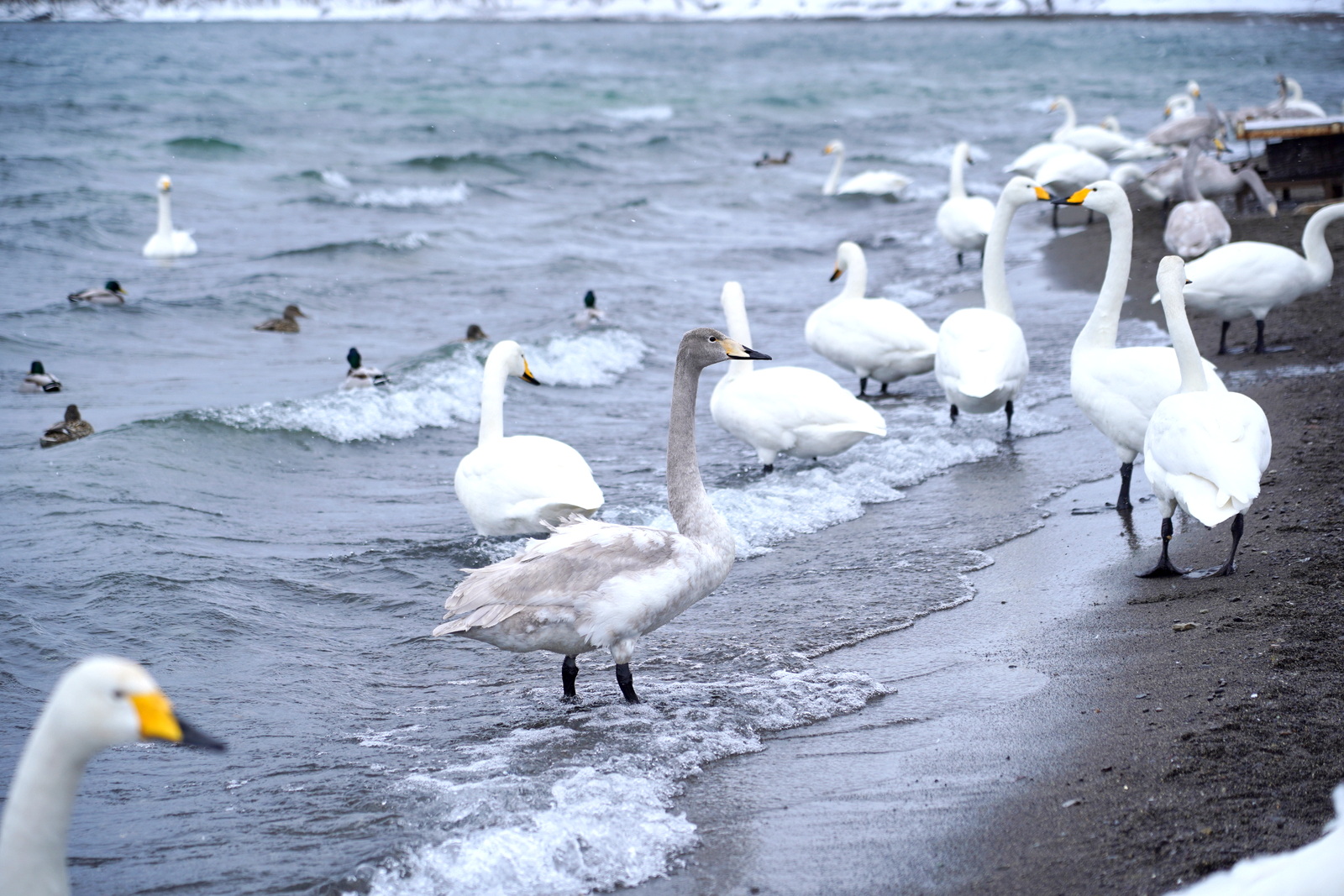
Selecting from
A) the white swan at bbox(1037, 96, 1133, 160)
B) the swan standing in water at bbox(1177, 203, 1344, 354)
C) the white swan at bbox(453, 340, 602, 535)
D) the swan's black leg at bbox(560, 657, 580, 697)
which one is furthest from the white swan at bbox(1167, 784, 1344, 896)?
the white swan at bbox(1037, 96, 1133, 160)

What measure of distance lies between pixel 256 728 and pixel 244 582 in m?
1.87

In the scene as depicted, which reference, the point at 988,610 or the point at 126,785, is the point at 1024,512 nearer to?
the point at 988,610

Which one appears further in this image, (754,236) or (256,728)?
(754,236)

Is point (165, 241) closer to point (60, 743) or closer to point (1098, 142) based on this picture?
point (1098, 142)

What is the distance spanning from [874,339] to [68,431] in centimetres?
635

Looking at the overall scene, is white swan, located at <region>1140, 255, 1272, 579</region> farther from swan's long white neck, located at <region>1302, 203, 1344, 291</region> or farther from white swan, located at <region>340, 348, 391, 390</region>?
white swan, located at <region>340, 348, 391, 390</region>

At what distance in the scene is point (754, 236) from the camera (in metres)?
20.8

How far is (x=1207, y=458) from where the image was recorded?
529cm

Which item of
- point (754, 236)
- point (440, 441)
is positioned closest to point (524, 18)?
point (754, 236)

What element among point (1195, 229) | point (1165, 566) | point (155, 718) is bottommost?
point (1165, 566)

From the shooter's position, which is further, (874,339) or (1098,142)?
(1098,142)

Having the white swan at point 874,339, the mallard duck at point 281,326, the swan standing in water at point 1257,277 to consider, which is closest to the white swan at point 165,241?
the mallard duck at point 281,326

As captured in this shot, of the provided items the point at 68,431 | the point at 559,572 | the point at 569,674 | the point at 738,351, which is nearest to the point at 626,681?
the point at 569,674

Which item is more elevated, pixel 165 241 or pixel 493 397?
pixel 165 241
